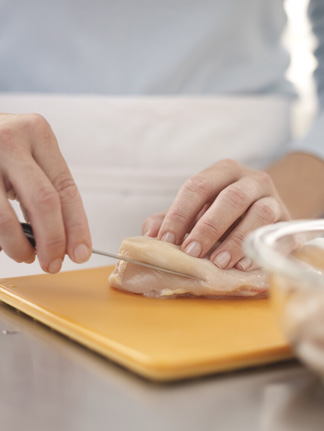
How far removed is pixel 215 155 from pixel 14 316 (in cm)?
94

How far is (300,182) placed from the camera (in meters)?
1.69

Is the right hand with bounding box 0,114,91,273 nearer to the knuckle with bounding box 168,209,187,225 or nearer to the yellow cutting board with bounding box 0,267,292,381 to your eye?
the yellow cutting board with bounding box 0,267,292,381

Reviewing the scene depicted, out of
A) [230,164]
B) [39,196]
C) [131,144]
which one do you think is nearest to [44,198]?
[39,196]

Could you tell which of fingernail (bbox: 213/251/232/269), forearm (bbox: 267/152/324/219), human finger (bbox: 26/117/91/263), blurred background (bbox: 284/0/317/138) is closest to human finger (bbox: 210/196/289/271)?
fingernail (bbox: 213/251/232/269)

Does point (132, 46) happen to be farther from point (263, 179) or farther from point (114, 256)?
point (114, 256)

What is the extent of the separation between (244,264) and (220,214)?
0.09 metres

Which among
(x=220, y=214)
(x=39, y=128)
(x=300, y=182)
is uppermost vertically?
(x=39, y=128)

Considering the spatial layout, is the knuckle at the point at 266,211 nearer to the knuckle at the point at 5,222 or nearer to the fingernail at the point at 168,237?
the fingernail at the point at 168,237

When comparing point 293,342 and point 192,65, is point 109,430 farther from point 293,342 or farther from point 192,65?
point 192,65

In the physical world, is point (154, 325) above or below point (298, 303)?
below

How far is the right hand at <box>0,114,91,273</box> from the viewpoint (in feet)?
2.98

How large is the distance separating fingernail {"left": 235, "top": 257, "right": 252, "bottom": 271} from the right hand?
27 centimetres

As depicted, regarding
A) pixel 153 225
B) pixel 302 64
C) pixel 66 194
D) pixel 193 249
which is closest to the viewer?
pixel 66 194

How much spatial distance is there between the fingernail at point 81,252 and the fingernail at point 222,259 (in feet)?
0.75
